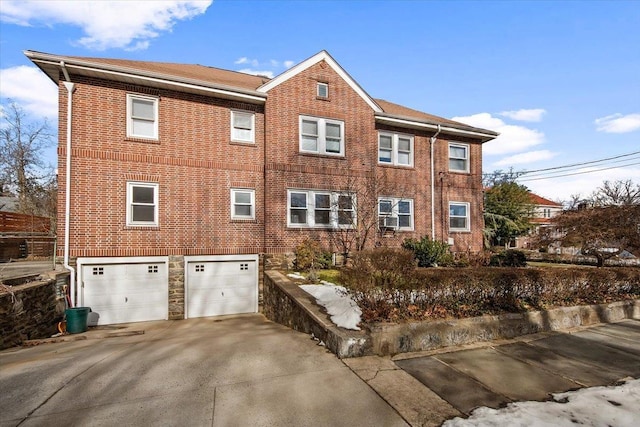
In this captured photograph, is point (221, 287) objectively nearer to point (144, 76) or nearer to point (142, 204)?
point (142, 204)

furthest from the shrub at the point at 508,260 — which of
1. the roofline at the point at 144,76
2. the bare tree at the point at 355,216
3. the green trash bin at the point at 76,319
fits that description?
the green trash bin at the point at 76,319

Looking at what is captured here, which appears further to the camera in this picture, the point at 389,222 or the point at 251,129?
the point at 389,222

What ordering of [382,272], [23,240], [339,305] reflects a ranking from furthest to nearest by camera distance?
[23,240] → [339,305] → [382,272]

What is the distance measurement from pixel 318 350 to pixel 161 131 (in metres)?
9.86

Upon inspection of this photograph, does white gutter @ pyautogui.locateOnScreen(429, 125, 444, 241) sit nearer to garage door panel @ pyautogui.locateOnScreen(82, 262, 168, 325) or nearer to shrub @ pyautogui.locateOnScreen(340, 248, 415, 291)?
shrub @ pyautogui.locateOnScreen(340, 248, 415, 291)

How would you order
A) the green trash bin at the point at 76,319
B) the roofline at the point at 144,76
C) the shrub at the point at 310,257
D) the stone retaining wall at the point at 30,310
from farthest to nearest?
the shrub at the point at 310,257, the roofline at the point at 144,76, the green trash bin at the point at 76,319, the stone retaining wall at the point at 30,310

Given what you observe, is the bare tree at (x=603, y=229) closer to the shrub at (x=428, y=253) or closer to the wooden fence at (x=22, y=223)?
the shrub at (x=428, y=253)

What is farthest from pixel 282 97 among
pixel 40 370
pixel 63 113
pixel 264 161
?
pixel 40 370

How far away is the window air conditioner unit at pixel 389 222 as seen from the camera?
49.7 feet

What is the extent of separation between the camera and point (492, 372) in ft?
16.6

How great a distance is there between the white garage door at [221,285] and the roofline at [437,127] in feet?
27.9

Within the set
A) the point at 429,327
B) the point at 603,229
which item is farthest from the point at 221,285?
the point at 603,229

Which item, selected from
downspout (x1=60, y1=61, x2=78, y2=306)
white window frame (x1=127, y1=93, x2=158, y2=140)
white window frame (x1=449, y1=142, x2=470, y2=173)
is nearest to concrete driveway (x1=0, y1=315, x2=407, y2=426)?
downspout (x1=60, y1=61, x2=78, y2=306)

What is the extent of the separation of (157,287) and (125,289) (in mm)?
981
